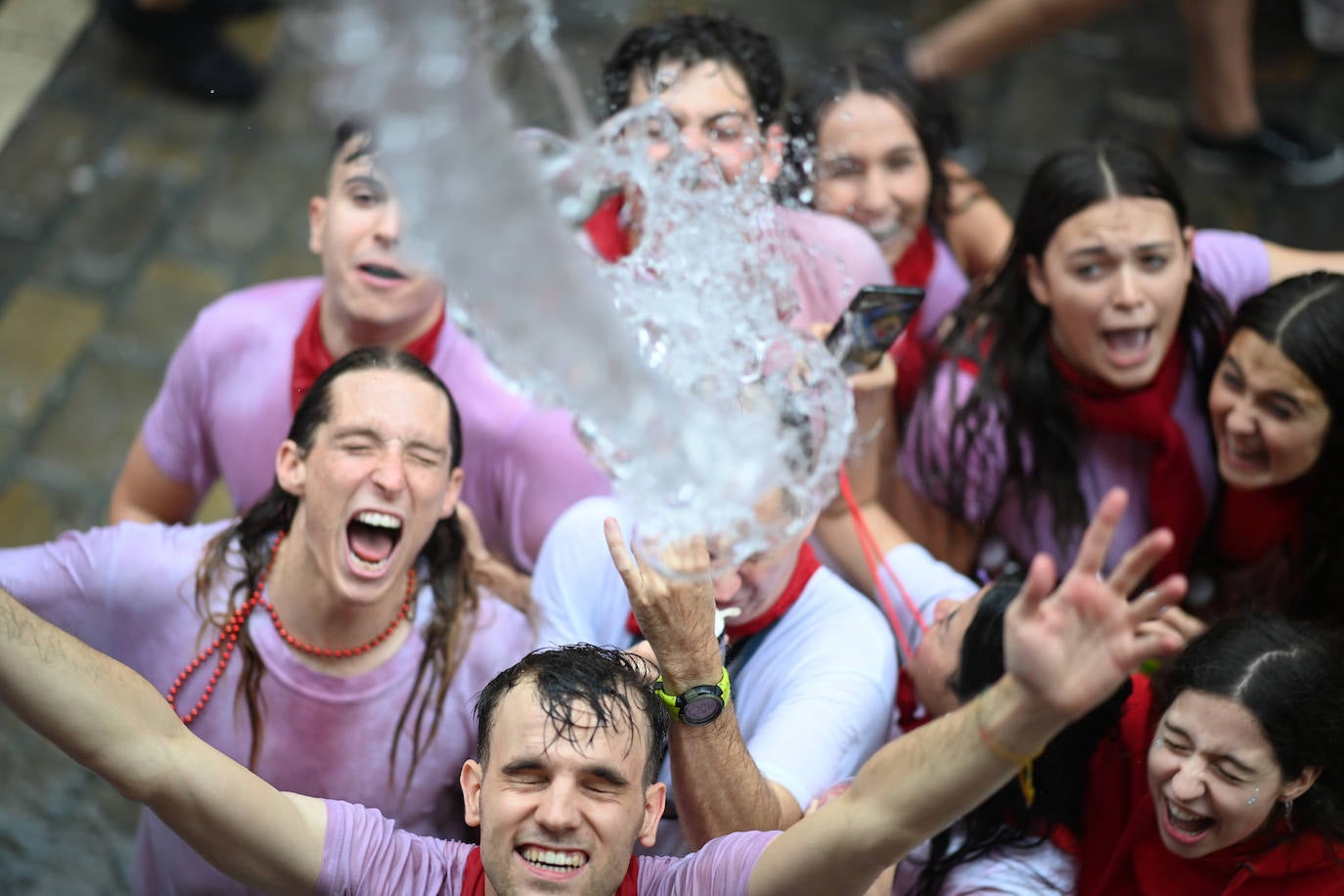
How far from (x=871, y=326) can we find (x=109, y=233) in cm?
280

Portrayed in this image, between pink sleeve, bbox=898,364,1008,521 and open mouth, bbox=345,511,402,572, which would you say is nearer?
open mouth, bbox=345,511,402,572

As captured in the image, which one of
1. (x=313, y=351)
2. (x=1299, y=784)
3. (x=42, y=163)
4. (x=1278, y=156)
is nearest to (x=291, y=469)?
(x=313, y=351)

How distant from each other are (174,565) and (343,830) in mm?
679

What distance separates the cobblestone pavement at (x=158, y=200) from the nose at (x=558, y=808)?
1.85 m

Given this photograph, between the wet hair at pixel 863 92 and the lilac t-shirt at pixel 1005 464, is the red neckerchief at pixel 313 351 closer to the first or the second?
the wet hair at pixel 863 92

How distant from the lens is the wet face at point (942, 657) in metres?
2.40

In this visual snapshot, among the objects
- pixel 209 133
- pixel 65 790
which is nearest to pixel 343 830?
pixel 65 790

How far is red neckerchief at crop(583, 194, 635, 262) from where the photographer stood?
115 inches

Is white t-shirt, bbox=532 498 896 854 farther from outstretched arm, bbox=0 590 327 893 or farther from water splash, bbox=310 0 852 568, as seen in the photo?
outstretched arm, bbox=0 590 327 893

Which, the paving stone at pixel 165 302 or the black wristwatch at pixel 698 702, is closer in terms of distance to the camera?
the black wristwatch at pixel 698 702

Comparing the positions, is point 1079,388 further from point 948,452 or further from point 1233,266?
point 1233,266

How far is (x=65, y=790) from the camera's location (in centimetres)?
350

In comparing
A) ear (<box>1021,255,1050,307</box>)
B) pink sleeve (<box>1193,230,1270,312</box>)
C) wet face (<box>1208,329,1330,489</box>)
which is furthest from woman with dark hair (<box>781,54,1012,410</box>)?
wet face (<box>1208,329,1330,489</box>)

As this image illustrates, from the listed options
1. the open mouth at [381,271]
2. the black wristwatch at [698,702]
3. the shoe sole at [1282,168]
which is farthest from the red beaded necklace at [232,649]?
the shoe sole at [1282,168]
